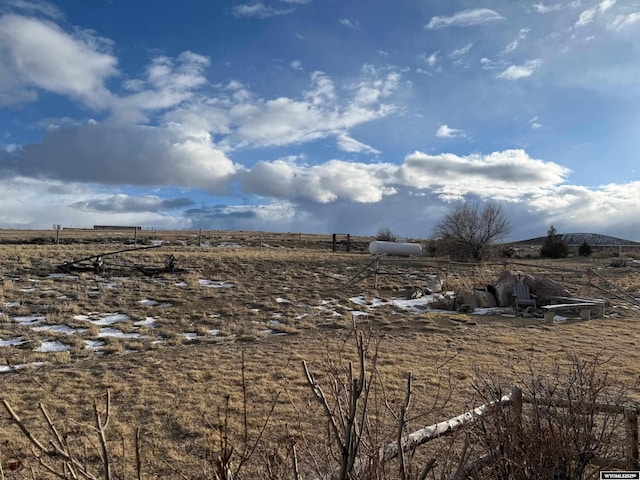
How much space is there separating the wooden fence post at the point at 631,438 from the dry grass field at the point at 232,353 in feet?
1.71

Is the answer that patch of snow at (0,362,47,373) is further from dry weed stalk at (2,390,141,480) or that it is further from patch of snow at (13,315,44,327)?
dry weed stalk at (2,390,141,480)

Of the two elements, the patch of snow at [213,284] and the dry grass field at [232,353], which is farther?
the patch of snow at [213,284]

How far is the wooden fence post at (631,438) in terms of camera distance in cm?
305

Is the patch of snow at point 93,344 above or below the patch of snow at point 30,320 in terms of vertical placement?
below

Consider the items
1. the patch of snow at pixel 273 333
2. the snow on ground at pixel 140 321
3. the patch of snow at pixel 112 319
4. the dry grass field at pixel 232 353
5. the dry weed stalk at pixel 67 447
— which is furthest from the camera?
the patch of snow at pixel 112 319

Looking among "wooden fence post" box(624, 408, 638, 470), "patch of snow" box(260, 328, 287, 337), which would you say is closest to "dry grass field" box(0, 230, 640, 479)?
"patch of snow" box(260, 328, 287, 337)

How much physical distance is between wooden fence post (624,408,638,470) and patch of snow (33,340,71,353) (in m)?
9.14

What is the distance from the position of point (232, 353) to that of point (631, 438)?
7.07 m

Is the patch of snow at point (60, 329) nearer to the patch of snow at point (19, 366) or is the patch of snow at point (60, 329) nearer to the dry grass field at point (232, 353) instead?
the dry grass field at point (232, 353)

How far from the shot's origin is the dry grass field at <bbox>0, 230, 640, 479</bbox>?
464 centimetres

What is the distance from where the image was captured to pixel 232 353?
9000 mm

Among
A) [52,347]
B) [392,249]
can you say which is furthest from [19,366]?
[392,249]

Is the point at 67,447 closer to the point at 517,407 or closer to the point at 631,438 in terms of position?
the point at 517,407

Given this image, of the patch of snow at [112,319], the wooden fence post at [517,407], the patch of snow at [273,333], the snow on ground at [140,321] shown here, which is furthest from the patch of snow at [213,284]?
the wooden fence post at [517,407]
